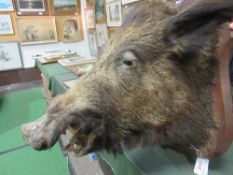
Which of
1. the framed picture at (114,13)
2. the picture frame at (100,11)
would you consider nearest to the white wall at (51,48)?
the picture frame at (100,11)

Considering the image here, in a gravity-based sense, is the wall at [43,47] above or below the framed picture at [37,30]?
below

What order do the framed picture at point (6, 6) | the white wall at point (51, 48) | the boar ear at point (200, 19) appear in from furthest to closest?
the white wall at point (51, 48), the framed picture at point (6, 6), the boar ear at point (200, 19)

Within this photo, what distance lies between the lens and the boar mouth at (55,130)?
427 millimetres

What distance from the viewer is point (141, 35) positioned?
0.47 m

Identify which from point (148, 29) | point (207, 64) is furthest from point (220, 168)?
point (148, 29)

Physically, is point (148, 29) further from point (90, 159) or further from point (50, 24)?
point (50, 24)

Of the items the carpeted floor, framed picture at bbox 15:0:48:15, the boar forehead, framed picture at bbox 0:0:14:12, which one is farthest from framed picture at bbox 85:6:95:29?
the boar forehead

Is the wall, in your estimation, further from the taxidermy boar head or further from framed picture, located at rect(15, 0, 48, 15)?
the taxidermy boar head

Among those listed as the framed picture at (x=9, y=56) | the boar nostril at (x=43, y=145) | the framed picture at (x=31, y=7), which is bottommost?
the framed picture at (x=9, y=56)

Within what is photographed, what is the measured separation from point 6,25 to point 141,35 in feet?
11.2

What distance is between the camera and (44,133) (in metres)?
0.44

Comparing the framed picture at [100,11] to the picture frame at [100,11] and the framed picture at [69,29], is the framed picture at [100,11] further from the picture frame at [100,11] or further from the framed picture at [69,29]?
the framed picture at [69,29]

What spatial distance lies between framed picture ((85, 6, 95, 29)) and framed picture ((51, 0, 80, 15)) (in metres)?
0.33

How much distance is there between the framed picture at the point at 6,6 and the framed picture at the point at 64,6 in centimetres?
61
